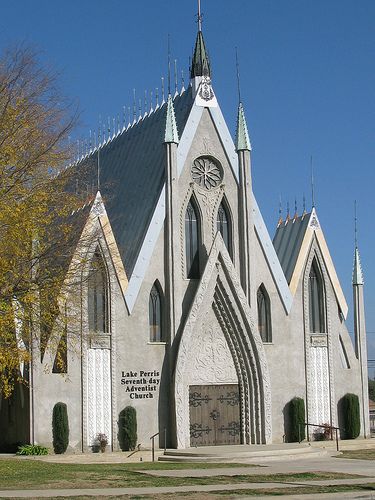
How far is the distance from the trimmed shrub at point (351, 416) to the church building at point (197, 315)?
1.15 feet

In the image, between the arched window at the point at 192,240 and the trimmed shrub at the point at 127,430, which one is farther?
the arched window at the point at 192,240

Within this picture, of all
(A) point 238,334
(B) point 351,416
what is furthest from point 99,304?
(B) point 351,416

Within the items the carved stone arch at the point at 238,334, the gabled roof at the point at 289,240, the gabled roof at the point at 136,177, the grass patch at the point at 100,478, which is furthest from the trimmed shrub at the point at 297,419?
the grass patch at the point at 100,478

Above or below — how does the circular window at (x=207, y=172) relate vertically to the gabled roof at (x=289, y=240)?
above

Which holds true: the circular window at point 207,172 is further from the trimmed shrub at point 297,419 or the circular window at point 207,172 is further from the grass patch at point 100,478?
the grass patch at point 100,478

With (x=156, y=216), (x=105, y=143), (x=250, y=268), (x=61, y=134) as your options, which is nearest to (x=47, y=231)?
(x=61, y=134)

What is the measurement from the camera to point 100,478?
23.4 meters

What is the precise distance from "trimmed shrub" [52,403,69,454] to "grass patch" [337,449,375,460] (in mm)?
9899

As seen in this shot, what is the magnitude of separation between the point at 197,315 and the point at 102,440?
605 centimetres

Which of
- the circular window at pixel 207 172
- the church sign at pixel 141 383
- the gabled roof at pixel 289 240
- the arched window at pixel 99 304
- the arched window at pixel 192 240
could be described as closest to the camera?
the arched window at pixel 99 304

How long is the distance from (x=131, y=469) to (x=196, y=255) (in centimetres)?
1366

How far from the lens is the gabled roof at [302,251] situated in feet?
135

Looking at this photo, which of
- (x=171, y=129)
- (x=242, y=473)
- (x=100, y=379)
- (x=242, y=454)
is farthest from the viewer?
(x=171, y=129)

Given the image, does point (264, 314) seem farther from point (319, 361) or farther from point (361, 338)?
point (361, 338)
